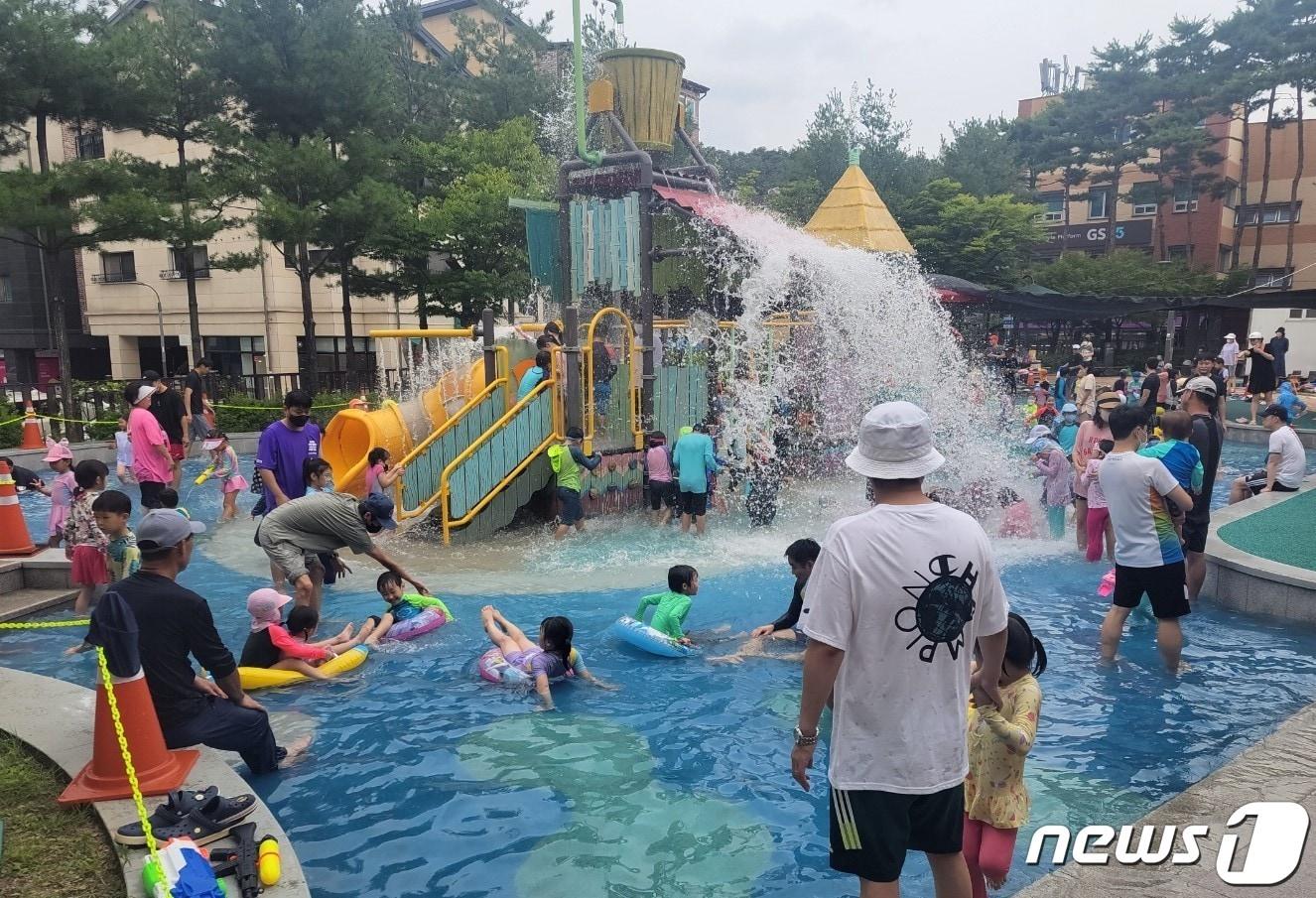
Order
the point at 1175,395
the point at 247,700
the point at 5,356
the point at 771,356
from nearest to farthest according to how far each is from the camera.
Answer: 1. the point at 247,700
2. the point at 771,356
3. the point at 1175,395
4. the point at 5,356

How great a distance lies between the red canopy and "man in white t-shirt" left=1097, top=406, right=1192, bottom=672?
754cm

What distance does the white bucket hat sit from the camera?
9.36 feet

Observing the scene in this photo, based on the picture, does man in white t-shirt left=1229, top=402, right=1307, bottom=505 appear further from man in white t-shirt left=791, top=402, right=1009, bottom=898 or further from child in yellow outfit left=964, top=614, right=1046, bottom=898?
man in white t-shirt left=791, top=402, right=1009, bottom=898

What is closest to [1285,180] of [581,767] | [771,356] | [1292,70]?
[1292,70]

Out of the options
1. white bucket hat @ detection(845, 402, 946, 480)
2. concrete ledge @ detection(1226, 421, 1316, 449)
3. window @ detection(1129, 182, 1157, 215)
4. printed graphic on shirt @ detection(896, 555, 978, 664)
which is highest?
window @ detection(1129, 182, 1157, 215)

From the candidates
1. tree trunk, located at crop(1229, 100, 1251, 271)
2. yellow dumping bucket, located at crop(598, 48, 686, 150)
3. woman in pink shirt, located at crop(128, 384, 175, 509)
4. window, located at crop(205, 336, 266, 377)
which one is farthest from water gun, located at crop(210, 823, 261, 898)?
tree trunk, located at crop(1229, 100, 1251, 271)

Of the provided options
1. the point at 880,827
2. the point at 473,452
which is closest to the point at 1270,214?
the point at 473,452

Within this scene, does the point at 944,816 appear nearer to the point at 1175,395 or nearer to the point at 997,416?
the point at 1175,395

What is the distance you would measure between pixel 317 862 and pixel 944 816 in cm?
298

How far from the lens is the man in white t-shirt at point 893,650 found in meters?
2.77

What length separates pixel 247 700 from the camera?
4.83 metres

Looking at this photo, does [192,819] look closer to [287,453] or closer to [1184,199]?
[287,453]

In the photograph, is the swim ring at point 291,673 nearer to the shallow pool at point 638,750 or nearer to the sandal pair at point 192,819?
the shallow pool at point 638,750

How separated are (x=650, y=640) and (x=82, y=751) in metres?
3.69
